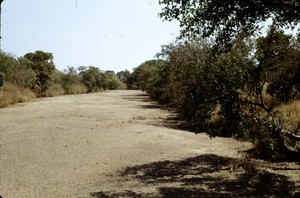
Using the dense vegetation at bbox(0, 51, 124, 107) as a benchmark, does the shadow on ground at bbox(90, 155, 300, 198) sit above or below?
below

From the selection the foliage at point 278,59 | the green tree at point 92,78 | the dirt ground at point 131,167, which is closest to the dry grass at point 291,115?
the dirt ground at point 131,167

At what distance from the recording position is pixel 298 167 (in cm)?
1024

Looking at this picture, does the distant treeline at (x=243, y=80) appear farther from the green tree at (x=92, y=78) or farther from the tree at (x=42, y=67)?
the green tree at (x=92, y=78)

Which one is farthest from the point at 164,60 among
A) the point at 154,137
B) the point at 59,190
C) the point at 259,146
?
the point at 59,190

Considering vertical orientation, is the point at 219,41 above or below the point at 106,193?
above

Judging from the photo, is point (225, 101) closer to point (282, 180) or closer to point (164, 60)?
point (282, 180)

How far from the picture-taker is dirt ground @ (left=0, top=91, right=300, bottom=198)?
8.16 meters

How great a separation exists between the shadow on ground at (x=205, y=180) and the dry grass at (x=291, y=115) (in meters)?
3.18

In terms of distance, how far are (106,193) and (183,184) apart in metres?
1.95

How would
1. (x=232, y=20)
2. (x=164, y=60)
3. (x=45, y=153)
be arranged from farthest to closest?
(x=164, y=60) < (x=45, y=153) < (x=232, y=20)

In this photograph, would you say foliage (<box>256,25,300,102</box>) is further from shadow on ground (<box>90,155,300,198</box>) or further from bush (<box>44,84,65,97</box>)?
bush (<box>44,84,65,97</box>)

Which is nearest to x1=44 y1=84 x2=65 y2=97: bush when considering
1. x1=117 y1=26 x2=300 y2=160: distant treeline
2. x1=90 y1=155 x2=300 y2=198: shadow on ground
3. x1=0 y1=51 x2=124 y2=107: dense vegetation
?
x1=0 y1=51 x2=124 y2=107: dense vegetation

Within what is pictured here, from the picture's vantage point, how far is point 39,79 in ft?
161

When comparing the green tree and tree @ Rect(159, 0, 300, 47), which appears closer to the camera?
tree @ Rect(159, 0, 300, 47)
